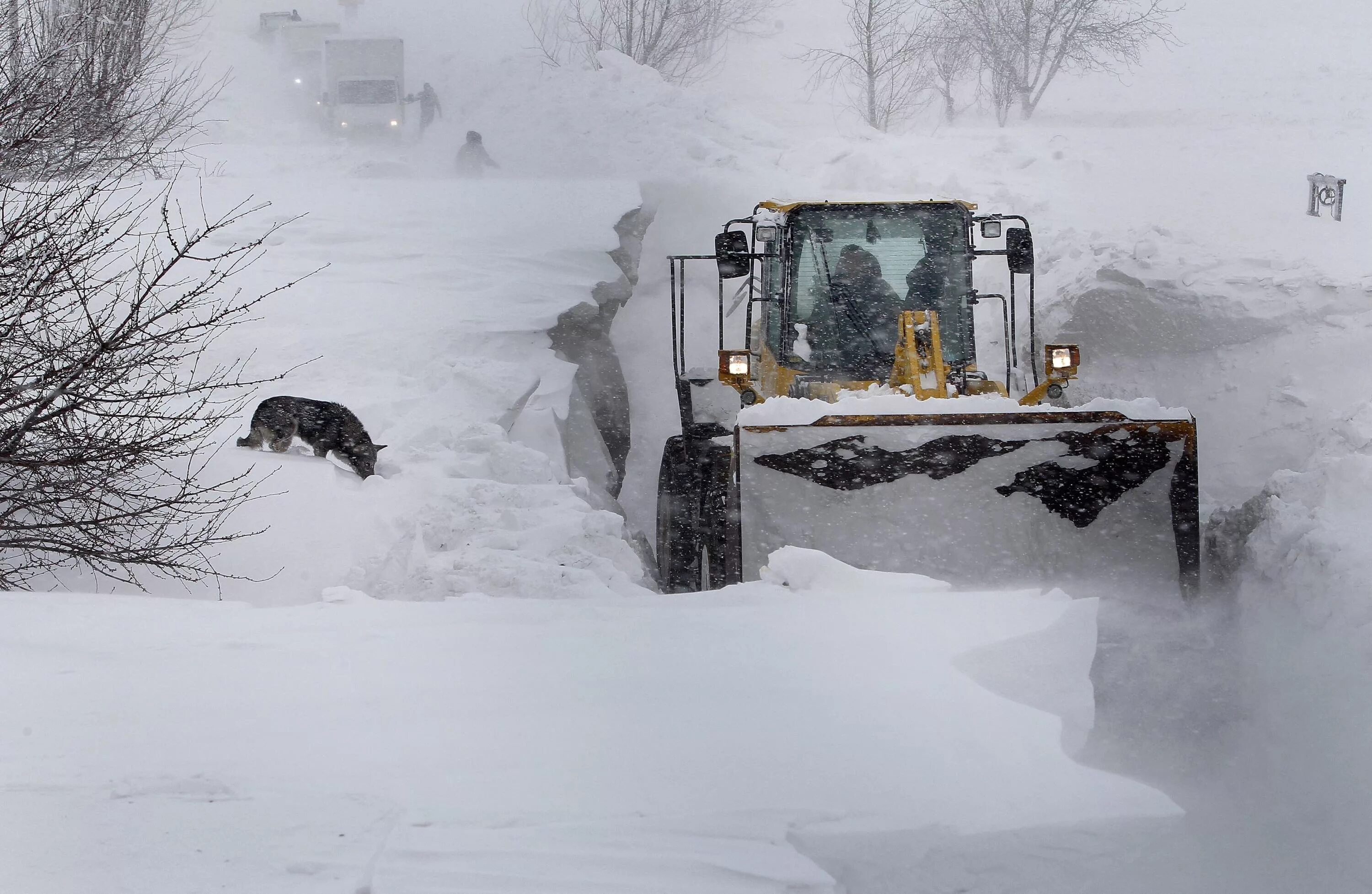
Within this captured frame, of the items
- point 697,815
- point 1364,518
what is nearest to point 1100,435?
point 1364,518

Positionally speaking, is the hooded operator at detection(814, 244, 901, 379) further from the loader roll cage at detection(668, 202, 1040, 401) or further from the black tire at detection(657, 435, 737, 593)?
the black tire at detection(657, 435, 737, 593)

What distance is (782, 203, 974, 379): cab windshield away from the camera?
6.80m

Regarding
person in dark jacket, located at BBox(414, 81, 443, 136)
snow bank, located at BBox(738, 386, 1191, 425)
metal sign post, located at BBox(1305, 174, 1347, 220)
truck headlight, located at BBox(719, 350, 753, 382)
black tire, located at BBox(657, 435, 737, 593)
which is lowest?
black tire, located at BBox(657, 435, 737, 593)

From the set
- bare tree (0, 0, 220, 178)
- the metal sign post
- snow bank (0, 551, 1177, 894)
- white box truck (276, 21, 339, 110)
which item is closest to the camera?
snow bank (0, 551, 1177, 894)

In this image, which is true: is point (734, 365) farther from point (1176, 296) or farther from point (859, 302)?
point (1176, 296)

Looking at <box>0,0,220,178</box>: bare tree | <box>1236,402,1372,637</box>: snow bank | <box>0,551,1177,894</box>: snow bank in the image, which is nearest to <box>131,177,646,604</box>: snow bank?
<box>0,0,220,178</box>: bare tree

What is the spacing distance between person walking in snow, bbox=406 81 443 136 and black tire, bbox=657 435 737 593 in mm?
18077

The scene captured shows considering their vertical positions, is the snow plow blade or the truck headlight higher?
the truck headlight

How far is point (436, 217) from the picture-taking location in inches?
508

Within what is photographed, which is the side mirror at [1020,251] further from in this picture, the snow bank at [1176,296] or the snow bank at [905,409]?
the snow bank at [1176,296]

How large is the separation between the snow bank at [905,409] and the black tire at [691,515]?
728 millimetres

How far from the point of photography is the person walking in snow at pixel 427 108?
75.4 feet

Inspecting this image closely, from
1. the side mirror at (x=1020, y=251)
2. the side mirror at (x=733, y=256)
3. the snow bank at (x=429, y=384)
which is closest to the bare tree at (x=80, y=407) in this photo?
the snow bank at (x=429, y=384)

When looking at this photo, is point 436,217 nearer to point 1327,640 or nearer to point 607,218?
point 607,218
